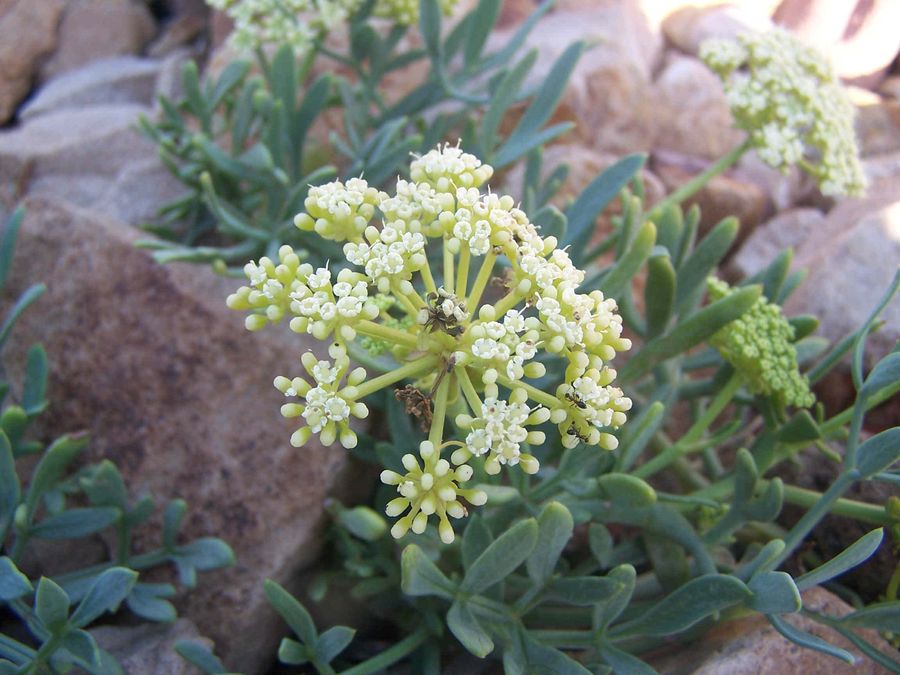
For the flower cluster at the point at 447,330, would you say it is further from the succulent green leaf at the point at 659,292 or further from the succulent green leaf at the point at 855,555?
the succulent green leaf at the point at 855,555

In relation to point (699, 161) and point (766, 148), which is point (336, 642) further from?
point (699, 161)

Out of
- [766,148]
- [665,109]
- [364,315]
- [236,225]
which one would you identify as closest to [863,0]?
[665,109]

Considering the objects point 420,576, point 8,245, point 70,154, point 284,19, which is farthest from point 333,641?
point 70,154

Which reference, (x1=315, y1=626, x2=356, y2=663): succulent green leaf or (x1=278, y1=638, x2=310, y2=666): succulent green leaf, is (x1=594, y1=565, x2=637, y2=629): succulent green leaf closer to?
(x1=315, y1=626, x2=356, y2=663): succulent green leaf

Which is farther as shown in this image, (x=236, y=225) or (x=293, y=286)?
(x=236, y=225)

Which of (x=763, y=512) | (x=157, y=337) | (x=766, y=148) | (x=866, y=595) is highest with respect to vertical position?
(x=766, y=148)

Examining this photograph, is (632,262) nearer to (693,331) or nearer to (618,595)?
(693,331)

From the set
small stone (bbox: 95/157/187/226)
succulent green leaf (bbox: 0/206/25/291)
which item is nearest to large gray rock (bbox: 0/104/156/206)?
small stone (bbox: 95/157/187/226)
